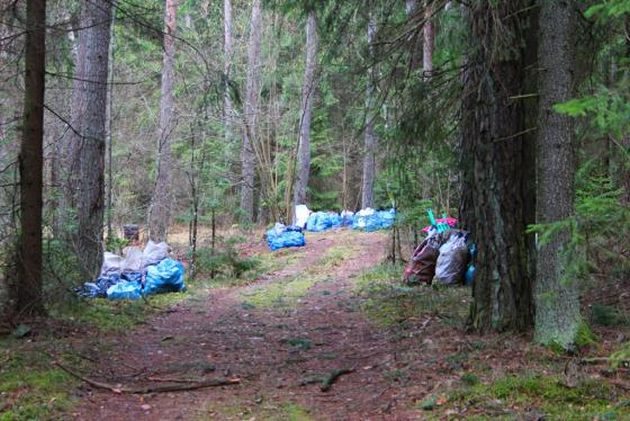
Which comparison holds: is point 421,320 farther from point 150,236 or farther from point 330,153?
point 330,153

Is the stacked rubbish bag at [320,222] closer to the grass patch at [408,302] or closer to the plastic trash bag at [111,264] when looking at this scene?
the grass patch at [408,302]

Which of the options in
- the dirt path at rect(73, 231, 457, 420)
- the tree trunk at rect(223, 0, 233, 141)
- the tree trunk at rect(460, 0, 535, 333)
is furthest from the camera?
the tree trunk at rect(223, 0, 233, 141)

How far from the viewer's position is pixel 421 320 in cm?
768

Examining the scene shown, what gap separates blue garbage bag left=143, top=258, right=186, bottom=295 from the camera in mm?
10539

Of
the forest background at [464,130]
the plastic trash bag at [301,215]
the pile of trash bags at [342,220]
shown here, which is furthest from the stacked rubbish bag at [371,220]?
the forest background at [464,130]

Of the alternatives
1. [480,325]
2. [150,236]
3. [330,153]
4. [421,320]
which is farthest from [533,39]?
[330,153]

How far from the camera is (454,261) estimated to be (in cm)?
966

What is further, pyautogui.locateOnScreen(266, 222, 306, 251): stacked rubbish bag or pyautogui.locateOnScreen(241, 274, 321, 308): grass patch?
pyautogui.locateOnScreen(266, 222, 306, 251): stacked rubbish bag

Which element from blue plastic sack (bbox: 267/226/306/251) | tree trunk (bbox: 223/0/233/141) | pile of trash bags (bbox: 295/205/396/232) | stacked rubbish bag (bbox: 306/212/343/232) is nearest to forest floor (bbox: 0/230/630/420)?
tree trunk (bbox: 223/0/233/141)

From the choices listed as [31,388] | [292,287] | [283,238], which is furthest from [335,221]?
[31,388]

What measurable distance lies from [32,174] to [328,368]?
3.84 metres

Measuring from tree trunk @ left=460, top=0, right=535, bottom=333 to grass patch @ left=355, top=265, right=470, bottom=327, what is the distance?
995 millimetres

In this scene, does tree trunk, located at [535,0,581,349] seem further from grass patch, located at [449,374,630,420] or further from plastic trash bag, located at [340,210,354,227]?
plastic trash bag, located at [340,210,354,227]

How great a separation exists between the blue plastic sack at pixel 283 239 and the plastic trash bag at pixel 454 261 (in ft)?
30.4
